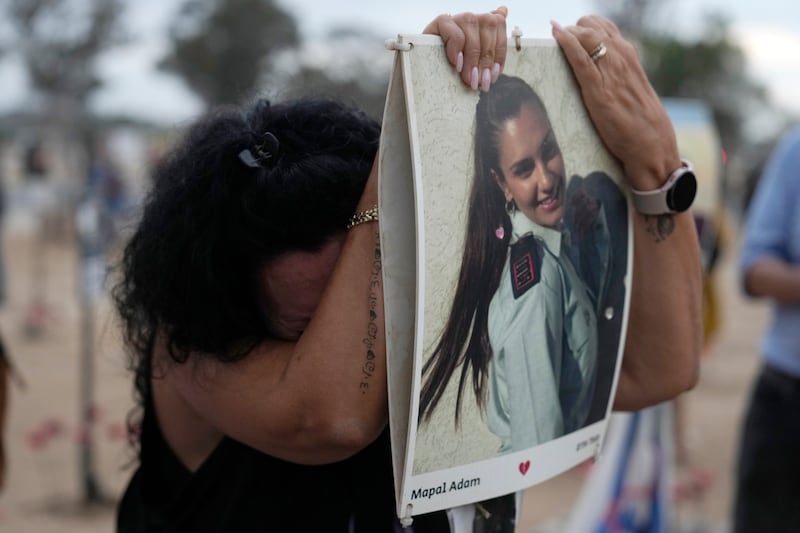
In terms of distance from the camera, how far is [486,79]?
1.12m

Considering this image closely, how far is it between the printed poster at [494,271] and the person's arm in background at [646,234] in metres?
0.03

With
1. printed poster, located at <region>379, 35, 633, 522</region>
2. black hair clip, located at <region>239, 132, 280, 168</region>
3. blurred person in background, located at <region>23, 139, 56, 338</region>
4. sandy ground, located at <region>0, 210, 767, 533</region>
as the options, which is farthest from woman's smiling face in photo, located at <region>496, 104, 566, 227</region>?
blurred person in background, located at <region>23, 139, 56, 338</region>

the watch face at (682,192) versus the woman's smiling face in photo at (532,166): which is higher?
the woman's smiling face in photo at (532,166)

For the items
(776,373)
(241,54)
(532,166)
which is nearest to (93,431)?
(776,373)

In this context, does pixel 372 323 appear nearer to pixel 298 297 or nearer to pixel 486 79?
pixel 298 297

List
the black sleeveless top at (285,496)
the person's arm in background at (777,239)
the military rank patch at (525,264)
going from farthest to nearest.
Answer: the person's arm in background at (777,239) → the black sleeveless top at (285,496) → the military rank patch at (525,264)

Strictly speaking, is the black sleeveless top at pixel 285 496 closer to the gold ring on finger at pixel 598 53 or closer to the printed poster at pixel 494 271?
the printed poster at pixel 494 271

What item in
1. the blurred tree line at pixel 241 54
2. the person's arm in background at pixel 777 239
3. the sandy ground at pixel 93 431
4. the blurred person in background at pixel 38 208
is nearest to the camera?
the person's arm in background at pixel 777 239

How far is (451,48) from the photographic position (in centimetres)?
108

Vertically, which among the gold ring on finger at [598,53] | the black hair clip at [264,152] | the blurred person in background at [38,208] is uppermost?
the gold ring on finger at [598,53]

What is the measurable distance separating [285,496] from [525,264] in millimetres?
492

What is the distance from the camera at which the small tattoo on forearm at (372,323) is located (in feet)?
3.79

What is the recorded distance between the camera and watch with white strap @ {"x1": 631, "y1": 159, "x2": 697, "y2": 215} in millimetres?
1361

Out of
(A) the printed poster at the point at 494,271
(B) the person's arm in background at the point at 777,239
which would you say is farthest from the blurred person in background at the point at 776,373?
(A) the printed poster at the point at 494,271
